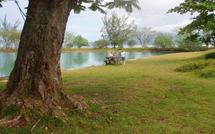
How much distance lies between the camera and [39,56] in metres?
6.32

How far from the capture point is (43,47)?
6.35 metres

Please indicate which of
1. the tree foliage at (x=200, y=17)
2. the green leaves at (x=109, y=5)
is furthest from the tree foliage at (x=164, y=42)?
the green leaves at (x=109, y=5)

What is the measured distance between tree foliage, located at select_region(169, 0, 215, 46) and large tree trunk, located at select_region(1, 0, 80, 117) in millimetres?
13794

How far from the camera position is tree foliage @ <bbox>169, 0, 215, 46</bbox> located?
63.3 ft

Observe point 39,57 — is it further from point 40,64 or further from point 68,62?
point 68,62

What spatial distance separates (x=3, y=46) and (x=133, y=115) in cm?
5038

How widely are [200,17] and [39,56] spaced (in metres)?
16.6

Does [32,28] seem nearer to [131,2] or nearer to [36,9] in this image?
[36,9]

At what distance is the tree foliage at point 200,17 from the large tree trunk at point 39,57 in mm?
13794

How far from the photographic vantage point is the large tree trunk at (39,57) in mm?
6270

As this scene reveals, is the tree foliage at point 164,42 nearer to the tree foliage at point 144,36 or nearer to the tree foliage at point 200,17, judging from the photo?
the tree foliage at point 144,36

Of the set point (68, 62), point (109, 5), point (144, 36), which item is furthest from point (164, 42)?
point (109, 5)

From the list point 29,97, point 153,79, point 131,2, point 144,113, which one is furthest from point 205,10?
point 29,97

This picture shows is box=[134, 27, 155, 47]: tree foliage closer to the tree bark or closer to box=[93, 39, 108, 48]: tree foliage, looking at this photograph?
box=[93, 39, 108, 48]: tree foliage
